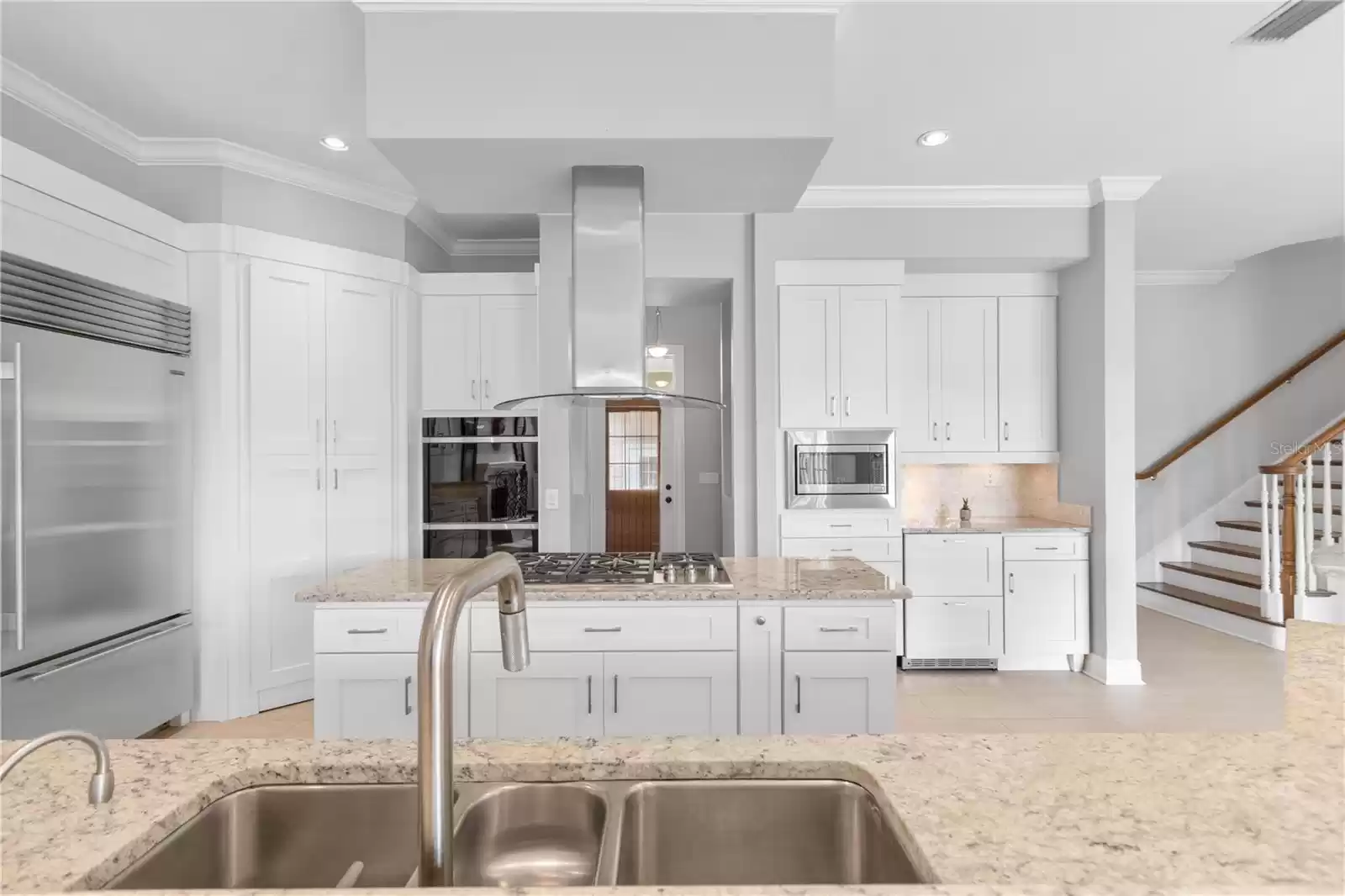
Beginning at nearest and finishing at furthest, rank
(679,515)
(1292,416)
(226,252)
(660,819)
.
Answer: (660,819) < (226,252) < (1292,416) < (679,515)

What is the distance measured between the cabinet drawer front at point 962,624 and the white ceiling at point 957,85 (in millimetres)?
2418

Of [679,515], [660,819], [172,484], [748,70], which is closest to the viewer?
[660,819]

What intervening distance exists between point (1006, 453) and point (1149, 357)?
2718mm

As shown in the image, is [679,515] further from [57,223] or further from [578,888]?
[578,888]

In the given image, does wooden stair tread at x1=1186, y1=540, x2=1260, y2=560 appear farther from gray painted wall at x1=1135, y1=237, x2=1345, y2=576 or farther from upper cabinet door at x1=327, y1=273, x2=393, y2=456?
upper cabinet door at x1=327, y1=273, x2=393, y2=456

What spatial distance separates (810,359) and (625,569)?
196 cm

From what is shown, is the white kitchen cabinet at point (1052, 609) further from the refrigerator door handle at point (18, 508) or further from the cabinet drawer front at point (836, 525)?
the refrigerator door handle at point (18, 508)

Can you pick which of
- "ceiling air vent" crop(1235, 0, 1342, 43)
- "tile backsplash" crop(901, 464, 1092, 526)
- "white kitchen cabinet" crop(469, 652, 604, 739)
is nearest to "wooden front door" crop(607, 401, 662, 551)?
"tile backsplash" crop(901, 464, 1092, 526)

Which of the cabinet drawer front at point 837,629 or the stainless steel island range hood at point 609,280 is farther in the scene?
the stainless steel island range hood at point 609,280

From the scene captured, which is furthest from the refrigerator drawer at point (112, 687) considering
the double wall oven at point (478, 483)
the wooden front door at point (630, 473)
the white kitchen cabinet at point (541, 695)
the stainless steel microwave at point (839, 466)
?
the wooden front door at point (630, 473)

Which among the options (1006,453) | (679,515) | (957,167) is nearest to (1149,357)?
(1006,453)

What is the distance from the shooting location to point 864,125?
3.40m

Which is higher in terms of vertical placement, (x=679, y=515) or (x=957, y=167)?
(x=957, y=167)

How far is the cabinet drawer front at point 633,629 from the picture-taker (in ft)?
8.33
